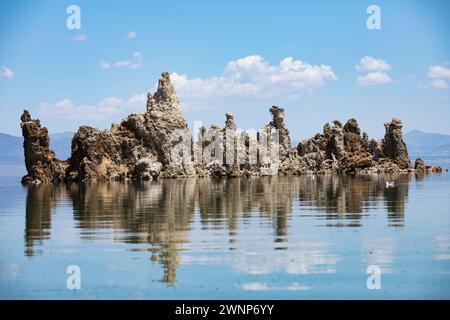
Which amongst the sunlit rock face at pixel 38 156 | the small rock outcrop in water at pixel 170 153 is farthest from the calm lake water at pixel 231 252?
the sunlit rock face at pixel 38 156

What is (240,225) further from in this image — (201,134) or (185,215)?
(201,134)

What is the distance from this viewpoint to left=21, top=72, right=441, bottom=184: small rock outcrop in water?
3770 inches

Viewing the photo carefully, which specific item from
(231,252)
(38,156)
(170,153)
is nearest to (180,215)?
(231,252)

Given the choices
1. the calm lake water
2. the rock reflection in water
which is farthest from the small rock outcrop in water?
the calm lake water

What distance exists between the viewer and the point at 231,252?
872 inches

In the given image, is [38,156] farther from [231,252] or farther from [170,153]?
[231,252]

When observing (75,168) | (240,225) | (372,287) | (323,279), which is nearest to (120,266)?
(323,279)

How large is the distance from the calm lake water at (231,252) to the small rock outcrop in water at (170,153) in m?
58.6

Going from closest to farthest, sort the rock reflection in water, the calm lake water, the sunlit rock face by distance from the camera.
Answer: the calm lake water
the rock reflection in water
the sunlit rock face

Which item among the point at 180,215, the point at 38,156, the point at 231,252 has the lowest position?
the point at 231,252

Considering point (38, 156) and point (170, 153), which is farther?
point (170, 153)

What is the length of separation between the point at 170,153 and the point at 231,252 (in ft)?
252

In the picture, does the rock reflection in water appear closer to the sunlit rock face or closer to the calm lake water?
the calm lake water

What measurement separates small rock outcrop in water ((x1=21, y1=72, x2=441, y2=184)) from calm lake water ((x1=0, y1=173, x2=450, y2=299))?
5856cm
